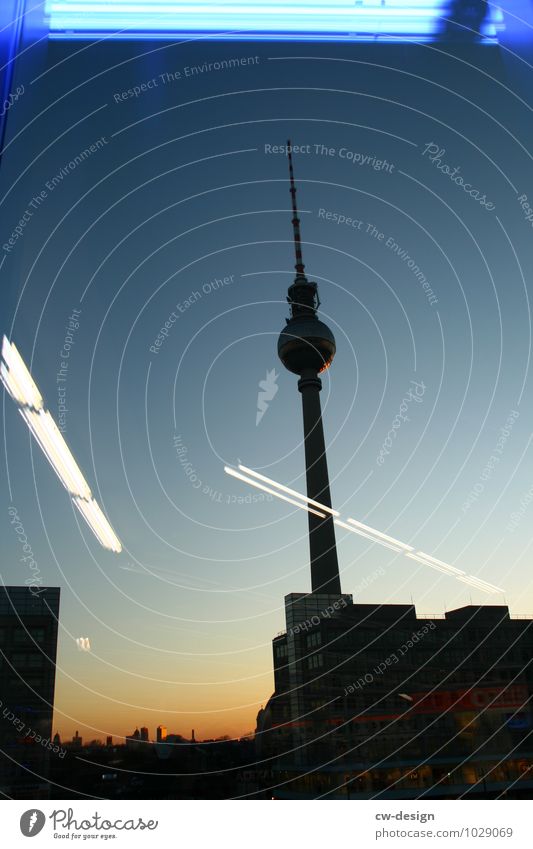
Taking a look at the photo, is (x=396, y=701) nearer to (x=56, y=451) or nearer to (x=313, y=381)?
(x=313, y=381)

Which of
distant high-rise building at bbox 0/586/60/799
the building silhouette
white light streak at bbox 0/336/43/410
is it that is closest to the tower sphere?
the building silhouette

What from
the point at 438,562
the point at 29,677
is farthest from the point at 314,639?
the point at 438,562

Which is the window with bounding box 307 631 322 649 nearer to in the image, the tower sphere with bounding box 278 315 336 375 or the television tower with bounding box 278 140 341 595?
the television tower with bounding box 278 140 341 595

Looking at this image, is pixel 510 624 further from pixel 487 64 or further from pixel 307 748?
pixel 487 64

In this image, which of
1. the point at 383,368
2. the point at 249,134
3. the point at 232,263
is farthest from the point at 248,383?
the point at 249,134

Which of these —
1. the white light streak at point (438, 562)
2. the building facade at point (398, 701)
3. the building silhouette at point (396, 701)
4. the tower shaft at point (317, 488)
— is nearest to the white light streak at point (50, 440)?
the white light streak at point (438, 562)

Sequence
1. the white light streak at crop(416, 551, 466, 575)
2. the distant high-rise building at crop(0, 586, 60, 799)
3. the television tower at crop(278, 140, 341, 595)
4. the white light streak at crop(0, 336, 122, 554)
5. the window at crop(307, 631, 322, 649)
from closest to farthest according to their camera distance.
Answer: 1. the white light streak at crop(0, 336, 122, 554)
2. the white light streak at crop(416, 551, 466, 575)
3. the distant high-rise building at crop(0, 586, 60, 799)
4. the window at crop(307, 631, 322, 649)
5. the television tower at crop(278, 140, 341, 595)

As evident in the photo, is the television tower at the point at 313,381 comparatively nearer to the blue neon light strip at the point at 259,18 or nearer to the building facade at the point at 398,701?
the building facade at the point at 398,701
